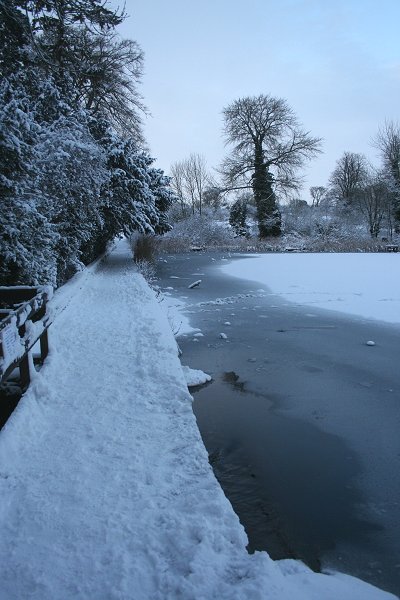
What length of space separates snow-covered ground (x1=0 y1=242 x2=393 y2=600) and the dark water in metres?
0.42

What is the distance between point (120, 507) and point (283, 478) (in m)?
1.61

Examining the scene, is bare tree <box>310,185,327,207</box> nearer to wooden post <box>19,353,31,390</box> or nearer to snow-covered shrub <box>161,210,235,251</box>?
snow-covered shrub <box>161,210,235,251</box>

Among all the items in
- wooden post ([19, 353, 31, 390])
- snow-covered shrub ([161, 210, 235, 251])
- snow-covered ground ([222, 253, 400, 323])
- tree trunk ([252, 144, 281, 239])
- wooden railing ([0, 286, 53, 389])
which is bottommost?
snow-covered ground ([222, 253, 400, 323])

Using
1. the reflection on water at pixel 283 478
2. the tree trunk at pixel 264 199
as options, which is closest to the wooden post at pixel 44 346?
the reflection on water at pixel 283 478

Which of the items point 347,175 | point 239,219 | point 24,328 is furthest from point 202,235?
point 24,328

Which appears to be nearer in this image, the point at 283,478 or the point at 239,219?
the point at 283,478

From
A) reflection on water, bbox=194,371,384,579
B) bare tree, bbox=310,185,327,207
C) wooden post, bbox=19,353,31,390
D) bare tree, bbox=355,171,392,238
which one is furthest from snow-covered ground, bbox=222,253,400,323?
bare tree, bbox=310,185,327,207

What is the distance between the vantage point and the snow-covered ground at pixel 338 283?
10.2 metres

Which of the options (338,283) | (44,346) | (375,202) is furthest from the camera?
(375,202)

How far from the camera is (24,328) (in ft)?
14.9

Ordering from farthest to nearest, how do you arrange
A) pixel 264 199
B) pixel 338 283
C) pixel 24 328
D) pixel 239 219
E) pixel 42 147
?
pixel 239 219 < pixel 264 199 < pixel 338 283 < pixel 42 147 < pixel 24 328

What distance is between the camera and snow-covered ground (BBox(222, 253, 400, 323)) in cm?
1025

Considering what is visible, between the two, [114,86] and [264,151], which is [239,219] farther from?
[114,86]

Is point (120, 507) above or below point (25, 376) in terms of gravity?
below
